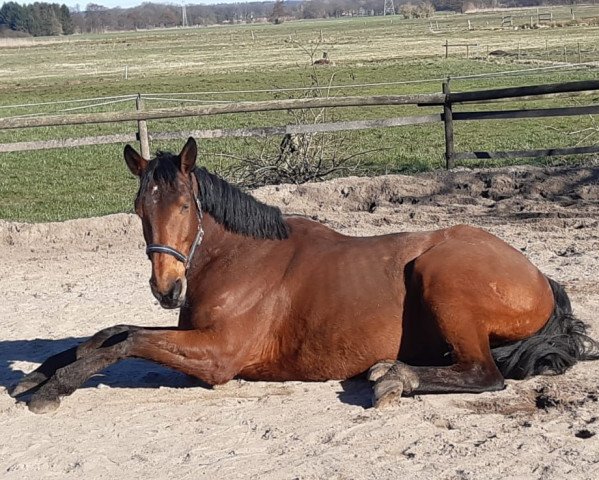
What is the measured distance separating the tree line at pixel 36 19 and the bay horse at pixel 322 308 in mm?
135246

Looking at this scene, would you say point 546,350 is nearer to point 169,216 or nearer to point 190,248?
point 190,248

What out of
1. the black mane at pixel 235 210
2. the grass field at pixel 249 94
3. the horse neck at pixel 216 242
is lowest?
the grass field at pixel 249 94

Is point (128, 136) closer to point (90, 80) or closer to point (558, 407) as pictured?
point (558, 407)

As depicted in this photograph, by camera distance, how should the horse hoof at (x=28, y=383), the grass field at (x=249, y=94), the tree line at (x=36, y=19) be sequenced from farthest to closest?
1. the tree line at (x=36, y=19)
2. the grass field at (x=249, y=94)
3. the horse hoof at (x=28, y=383)

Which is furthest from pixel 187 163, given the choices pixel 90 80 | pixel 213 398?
pixel 90 80

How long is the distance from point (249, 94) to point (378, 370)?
25.8 metres

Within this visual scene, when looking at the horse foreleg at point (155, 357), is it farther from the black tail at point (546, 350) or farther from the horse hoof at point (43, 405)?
the black tail at point (546, 350)

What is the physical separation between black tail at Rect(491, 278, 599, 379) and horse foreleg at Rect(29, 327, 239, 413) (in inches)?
60.2

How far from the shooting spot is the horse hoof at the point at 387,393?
4777 millimetres

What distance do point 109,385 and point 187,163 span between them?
59.4 inches

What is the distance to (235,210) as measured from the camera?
5.30 meters

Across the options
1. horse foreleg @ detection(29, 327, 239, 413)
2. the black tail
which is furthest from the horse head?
the black tail

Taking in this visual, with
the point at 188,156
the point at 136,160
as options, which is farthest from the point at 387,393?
the point at 136,160

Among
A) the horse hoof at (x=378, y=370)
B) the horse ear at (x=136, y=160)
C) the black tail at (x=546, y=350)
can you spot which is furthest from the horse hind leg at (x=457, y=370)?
the horse ear at (x=136, y=160)
